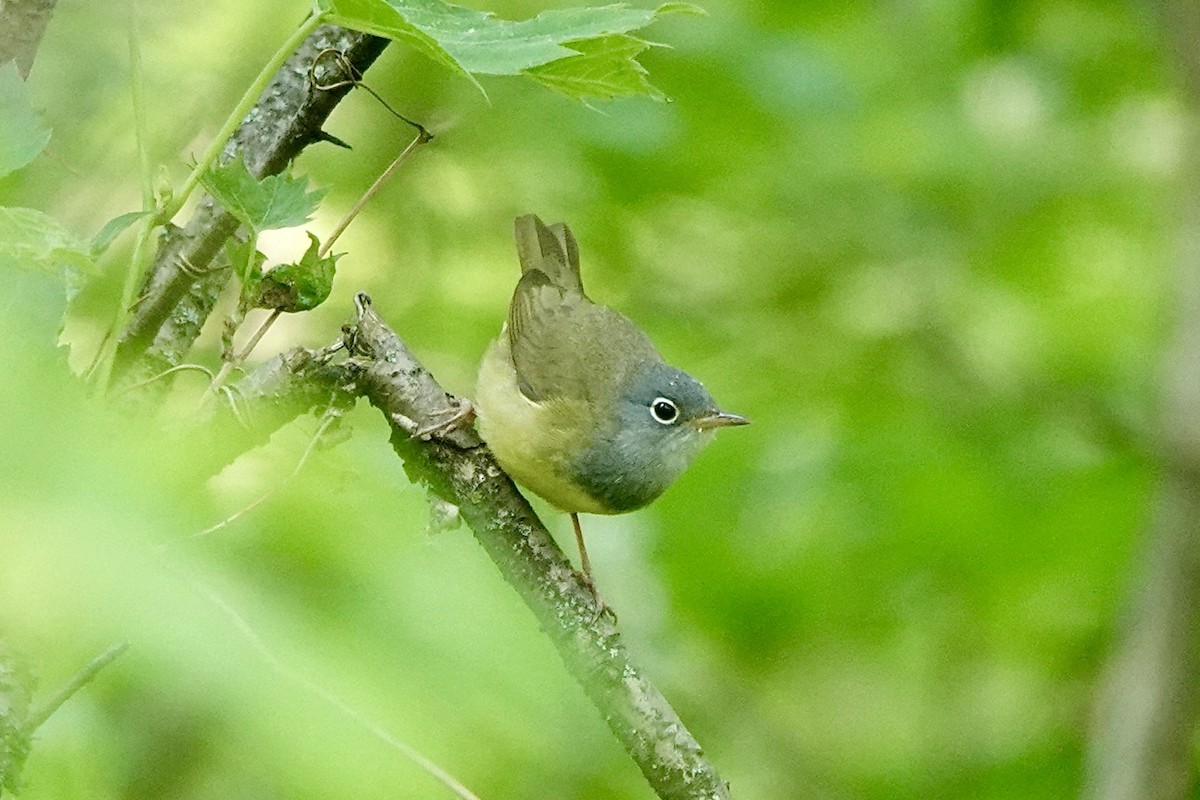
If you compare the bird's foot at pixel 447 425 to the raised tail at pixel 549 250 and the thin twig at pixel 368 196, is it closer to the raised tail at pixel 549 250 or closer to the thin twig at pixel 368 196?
the thin twig at pixel 368 196

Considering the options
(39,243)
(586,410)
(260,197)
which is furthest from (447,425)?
(586,410)

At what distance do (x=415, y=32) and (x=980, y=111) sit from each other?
20.1 ft

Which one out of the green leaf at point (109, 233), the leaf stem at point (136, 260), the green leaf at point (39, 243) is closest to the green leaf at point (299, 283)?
the leaf stem at point (136, 260)

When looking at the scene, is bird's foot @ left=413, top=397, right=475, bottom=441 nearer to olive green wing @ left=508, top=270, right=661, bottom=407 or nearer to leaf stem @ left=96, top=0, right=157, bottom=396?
leaf stem @ left=96, top=0, right=157, bottom=396

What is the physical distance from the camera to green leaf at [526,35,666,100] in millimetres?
1735

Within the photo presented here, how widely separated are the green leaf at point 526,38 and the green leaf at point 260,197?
32cm

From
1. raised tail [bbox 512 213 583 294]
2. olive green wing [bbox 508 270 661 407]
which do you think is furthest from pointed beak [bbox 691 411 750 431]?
raised tail [bbox 512 213 583 294]

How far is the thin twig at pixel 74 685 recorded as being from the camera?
931mm

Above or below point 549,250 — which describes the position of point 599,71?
below

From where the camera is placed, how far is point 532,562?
2.20 metres

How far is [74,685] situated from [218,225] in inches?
45.6

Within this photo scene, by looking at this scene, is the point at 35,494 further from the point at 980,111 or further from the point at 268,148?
the point at 980,111

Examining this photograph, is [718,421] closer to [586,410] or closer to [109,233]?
[586,410]

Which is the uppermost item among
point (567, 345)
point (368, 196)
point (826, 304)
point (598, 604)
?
point (826, 304)
